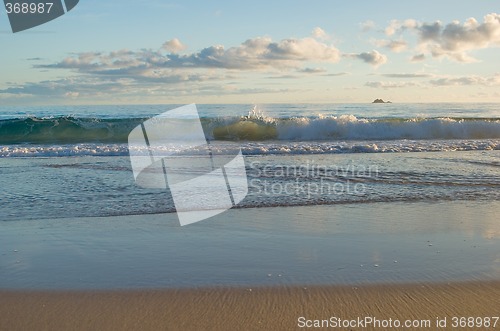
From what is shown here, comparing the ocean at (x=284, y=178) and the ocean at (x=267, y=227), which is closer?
the ocean at (x=267, y=227)

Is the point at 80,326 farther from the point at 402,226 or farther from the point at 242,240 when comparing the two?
the point at 402,226

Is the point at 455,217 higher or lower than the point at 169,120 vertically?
lower

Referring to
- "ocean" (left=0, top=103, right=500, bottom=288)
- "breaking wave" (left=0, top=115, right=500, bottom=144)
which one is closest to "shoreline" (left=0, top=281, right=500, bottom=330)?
"ocean" (left=0, top=103, right=500, bottom=288)

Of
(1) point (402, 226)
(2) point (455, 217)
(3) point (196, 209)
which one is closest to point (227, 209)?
(3) point (196, 209)

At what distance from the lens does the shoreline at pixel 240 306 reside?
3.99 metres

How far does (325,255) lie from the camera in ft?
18.0

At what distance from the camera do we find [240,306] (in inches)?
167

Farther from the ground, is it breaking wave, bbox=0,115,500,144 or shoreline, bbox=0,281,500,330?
breaking wave, bbox=0,115,500,144

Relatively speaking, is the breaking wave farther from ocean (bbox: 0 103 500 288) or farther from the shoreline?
the shoreline

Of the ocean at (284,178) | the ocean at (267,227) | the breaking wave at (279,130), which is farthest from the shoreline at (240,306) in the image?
the breaking wave at (279,130)

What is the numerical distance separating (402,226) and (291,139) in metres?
18.6

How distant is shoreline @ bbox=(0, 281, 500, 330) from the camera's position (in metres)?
3.99

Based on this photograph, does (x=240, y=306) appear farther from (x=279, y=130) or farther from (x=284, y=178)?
(x=279, y=130)

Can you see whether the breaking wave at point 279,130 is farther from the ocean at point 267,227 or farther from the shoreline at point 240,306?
the shoreline at point 240,306
